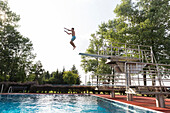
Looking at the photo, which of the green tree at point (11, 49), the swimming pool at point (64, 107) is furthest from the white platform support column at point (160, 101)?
the green tree at point (11, 49)

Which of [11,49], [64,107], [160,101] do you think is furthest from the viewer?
[11,49]

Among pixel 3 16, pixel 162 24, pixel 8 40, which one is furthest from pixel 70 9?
pixel 3 16

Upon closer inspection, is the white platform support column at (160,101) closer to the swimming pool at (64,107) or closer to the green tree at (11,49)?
the swimming pool at (64,107)

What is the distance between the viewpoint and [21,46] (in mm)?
30250

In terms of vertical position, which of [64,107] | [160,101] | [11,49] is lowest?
[64,107]

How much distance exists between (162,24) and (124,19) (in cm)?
630

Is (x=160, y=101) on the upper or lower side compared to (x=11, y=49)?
lower

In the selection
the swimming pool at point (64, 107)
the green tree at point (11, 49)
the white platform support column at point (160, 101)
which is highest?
the green tree at point (11, 49)

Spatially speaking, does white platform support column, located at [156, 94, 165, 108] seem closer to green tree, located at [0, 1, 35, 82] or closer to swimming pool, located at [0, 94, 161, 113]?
swimming pool, located at [0, 94, 161, 113]

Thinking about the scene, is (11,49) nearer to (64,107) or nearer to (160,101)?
(64,107)

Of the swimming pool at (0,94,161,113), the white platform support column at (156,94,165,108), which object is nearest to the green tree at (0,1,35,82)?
the swimming pool at (0,94,161,113)

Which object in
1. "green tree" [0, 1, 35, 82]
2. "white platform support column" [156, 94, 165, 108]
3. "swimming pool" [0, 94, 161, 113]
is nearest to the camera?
"swimming pool" [0, 94, 161, 113]

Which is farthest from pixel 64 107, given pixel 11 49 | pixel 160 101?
pixel 11 49

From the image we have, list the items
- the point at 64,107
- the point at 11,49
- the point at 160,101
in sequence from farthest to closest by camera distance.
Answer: the point at 11,49 < the point at 64,107 < the point at 160,101
